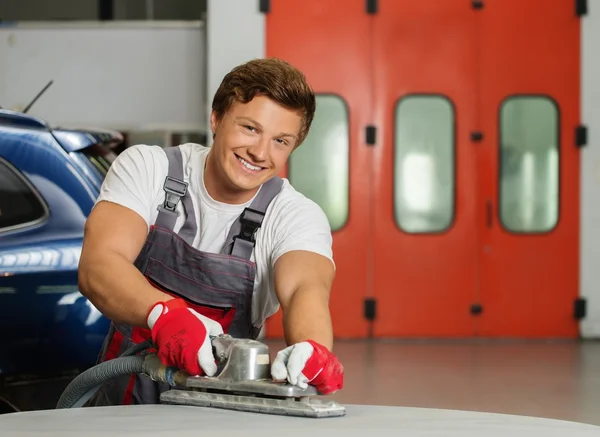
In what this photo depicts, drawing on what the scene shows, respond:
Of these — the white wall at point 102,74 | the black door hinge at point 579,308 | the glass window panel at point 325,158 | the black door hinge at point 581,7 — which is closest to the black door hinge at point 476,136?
the glass window panel at point 325,158

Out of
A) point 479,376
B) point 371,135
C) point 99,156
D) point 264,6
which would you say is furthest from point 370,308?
point 99,156

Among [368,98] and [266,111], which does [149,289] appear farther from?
[368,98]

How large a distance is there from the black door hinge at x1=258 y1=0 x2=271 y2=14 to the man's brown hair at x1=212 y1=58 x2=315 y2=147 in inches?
224

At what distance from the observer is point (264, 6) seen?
8164 millimetres

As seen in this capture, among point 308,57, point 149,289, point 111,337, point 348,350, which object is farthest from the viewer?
point 308,57

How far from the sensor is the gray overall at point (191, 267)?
8.55ft

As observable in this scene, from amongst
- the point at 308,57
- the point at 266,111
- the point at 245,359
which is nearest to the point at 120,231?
the point at 266,111

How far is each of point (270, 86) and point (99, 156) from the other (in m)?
1.10

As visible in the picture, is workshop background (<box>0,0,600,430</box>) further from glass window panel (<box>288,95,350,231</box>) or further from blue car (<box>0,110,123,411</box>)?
blue car (<box>0,110,123,411</box>)

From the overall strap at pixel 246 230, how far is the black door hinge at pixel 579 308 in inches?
243

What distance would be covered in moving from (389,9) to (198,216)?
585cm

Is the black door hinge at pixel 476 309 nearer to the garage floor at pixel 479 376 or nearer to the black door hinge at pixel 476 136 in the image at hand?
the garage floor at pixel 479 376

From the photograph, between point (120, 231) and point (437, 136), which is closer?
point (120, 231)

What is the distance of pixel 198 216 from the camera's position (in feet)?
8.78
